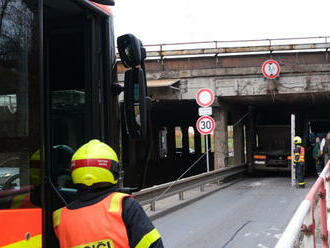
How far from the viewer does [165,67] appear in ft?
68.2

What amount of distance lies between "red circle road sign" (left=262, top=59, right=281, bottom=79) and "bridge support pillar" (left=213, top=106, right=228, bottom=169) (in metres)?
2.56

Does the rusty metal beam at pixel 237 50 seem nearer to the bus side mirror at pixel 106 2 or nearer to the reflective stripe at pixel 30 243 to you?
the bus side mirror at pixel 106 2

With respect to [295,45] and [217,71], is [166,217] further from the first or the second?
[295,45]

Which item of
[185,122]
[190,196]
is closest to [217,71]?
[190,196]

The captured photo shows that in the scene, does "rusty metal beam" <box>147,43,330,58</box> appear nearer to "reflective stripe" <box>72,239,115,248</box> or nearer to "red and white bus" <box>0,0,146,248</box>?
"red and white bus" <box>0,0,146,248</box>

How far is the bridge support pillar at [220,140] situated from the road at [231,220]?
241 inches

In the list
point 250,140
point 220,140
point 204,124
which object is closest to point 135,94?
point 204,124

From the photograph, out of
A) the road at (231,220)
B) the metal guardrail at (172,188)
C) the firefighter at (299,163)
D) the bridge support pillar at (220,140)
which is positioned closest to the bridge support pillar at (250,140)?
the bridge support pillar at (220,140)

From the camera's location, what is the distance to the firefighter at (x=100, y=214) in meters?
2.29

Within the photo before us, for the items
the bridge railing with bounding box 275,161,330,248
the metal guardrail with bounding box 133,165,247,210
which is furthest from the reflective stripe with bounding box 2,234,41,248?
the metal guardrail with bounding box 133,165,247,210

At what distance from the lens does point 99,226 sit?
2.29 metres

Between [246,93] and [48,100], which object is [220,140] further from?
[48,100]

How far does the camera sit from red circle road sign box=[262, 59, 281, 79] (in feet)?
64.4

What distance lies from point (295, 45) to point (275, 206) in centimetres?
1085
